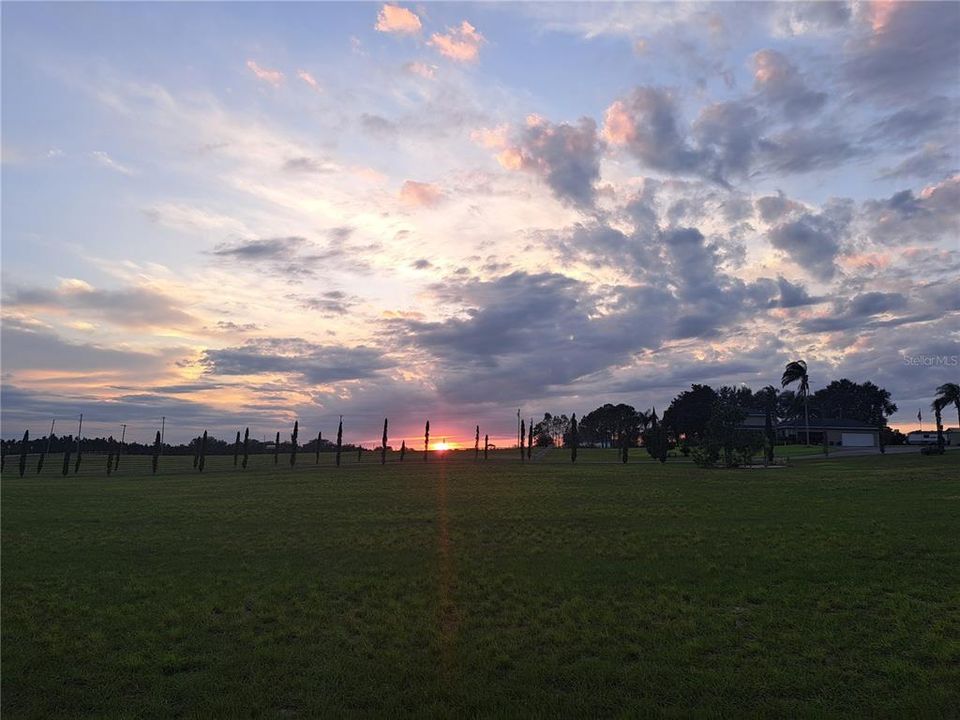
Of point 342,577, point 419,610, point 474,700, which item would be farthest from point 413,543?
point 474,700

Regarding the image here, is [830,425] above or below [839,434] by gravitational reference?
above

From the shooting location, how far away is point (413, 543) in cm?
2128

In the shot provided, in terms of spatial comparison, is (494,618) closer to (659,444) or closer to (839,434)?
(659,444)

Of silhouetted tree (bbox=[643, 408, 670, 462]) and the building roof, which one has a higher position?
the building roof

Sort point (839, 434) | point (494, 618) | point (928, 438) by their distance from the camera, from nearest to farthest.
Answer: point (494, 618) < point (928, 438) < point (839, 434)

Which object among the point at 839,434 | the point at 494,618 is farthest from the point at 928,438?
the point at 494,618

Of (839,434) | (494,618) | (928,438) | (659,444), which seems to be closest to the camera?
(494,618)

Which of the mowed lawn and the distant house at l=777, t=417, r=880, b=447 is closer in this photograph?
the mowed lawn

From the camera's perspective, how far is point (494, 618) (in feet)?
40.2

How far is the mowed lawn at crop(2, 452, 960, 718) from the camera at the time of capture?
8.47 meters

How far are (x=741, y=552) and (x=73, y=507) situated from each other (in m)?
37.2

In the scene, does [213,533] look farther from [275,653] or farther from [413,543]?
[275,653]

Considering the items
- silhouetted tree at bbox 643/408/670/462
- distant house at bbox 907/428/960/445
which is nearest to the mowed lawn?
silhouetted tree at bbox 643/408/670/462

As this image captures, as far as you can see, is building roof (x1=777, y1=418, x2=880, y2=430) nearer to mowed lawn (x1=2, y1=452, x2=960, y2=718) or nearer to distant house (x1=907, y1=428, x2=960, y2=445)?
distant house (x1=907, y1=428, x2=960, y2=445)
